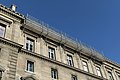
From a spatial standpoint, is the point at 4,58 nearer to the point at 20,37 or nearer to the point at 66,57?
the point at 20,37

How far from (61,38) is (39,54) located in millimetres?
6927

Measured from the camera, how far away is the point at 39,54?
97.3ft

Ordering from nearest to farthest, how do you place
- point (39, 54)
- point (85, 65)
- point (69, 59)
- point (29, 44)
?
point (39, 54)
point (29, 44)
point (69, 59)
point (85, 65)

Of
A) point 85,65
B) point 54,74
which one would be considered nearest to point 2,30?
point 54,74

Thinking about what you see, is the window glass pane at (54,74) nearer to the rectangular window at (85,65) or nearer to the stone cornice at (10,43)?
the stone cornice at (10,43)

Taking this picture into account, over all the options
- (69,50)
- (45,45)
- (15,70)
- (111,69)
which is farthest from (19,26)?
(111,69)

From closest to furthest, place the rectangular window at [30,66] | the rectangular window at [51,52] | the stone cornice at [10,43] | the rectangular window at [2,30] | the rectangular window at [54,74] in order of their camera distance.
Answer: the stone cornice at [10,43] → the rectangular window at [2,30] → the rectangular window at [30,66] → the rectangular window at [54,74] → the rectangular window at [51,52]

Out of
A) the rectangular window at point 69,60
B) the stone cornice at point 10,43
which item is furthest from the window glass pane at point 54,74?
the stone cornice at point 10,43

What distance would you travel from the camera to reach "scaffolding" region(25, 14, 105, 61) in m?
32.8

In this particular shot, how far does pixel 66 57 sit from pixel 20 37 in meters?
9.03

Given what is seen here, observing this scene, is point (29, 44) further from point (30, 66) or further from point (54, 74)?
point (54, 74)

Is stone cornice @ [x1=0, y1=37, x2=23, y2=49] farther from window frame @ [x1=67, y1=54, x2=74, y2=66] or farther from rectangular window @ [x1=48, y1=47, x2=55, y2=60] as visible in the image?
window frame @ [x1=67, y1=54, x2=74, y2=66]

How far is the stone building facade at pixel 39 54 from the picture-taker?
25.7m

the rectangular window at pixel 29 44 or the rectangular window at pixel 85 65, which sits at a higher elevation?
the rectangular window at pixel 29 44
